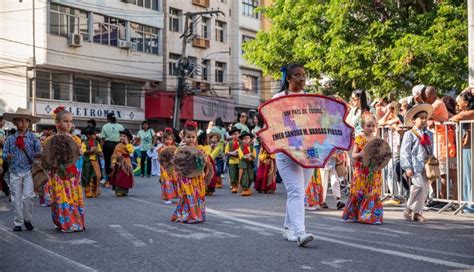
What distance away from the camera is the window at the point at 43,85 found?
3909cm

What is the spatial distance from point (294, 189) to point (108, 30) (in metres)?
36.8

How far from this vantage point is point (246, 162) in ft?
57.6

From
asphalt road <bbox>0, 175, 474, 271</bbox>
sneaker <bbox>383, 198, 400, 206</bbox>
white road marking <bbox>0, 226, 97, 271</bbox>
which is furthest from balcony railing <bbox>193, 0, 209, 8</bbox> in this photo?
white road marking <bbox>0, 226, 97, 271</bbox>

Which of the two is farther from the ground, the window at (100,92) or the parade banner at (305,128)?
the window at (100,92)

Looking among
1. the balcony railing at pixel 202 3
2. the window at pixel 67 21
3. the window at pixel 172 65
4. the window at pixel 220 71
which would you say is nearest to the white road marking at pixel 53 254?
the window at pixel 67 21

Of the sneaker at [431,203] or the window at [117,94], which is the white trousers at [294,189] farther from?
the window at [117,94]

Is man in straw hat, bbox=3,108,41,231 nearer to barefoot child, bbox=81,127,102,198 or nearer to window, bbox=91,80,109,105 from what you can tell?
barefoot child, bbox=81,127,102,198

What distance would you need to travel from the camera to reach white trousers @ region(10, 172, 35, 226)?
1013cm

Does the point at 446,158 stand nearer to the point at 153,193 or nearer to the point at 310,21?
the point at 153,193

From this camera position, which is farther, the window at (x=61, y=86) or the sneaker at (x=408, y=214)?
the window at (x=61, y=86)

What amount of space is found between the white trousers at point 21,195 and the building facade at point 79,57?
2928cm

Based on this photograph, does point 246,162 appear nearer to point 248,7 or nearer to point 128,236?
point 128,236

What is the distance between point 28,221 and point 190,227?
2.28 m

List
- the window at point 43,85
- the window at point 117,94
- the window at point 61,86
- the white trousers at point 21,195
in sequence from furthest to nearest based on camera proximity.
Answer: the window at point 117,94 → the window at point 61,86 → the window at point 43,85 → the white trousers at point 21,195
